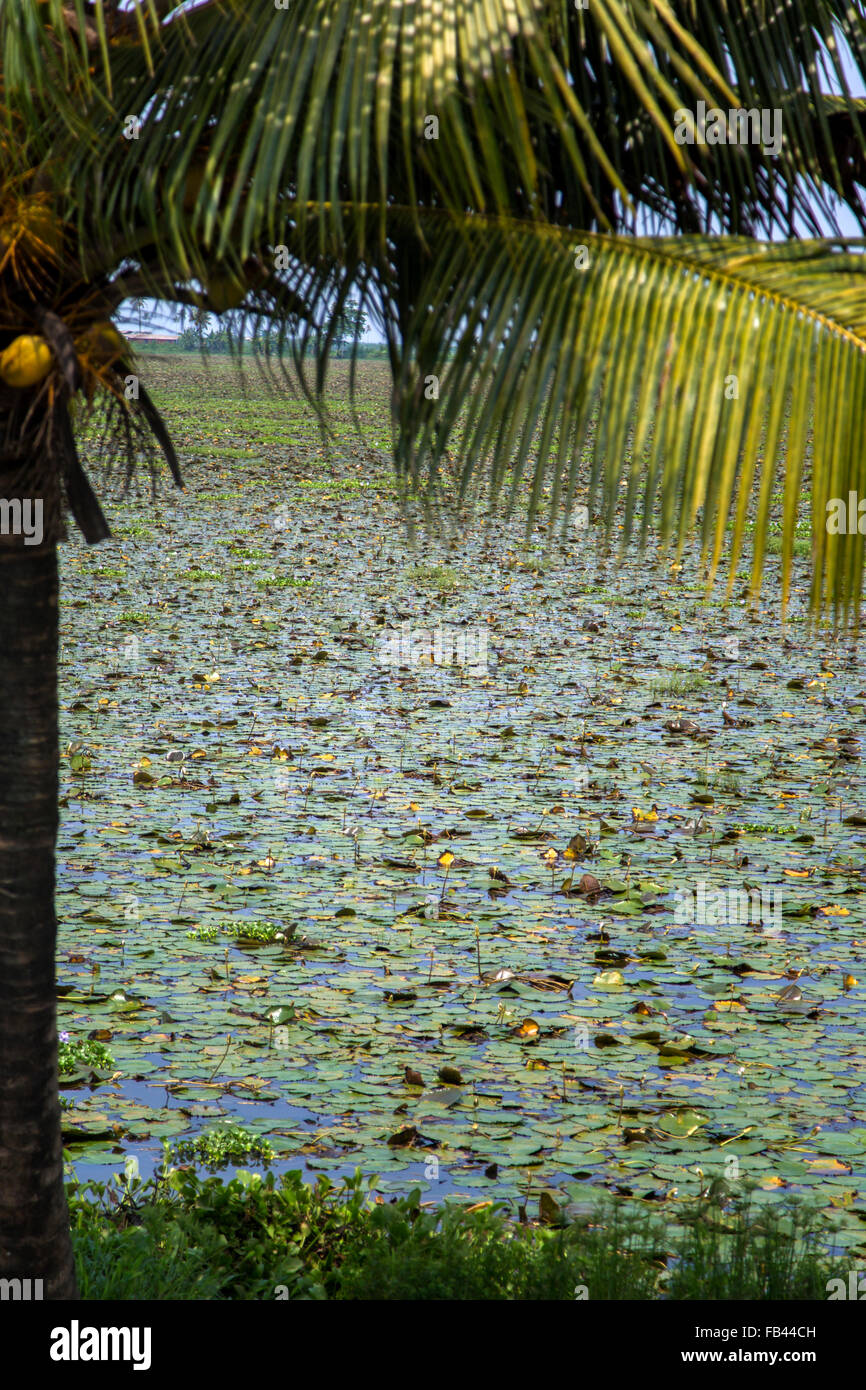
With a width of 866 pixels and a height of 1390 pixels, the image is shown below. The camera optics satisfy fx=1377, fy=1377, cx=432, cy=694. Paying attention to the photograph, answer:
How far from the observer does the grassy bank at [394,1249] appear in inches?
123

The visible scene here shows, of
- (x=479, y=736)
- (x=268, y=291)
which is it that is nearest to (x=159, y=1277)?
(x=268, y=291)

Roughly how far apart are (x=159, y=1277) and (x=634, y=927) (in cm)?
318

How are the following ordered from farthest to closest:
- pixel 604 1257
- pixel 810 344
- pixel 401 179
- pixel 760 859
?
pixel 760 859 < pixel 604 1257 < pixel 401 179 < pixel 810 344

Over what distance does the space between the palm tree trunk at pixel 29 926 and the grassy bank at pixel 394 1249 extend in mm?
280

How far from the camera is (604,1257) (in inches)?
123

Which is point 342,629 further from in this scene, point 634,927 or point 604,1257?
point 604,1257

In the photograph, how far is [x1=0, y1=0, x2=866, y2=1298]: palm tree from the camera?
2117 millimetres
